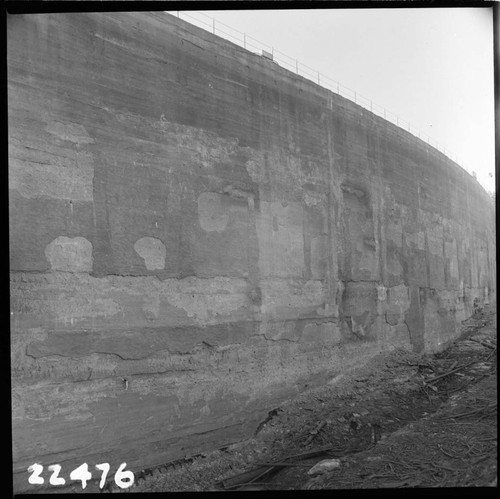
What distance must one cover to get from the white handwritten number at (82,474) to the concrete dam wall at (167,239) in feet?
0.22

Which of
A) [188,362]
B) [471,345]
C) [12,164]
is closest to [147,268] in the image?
[188,362]

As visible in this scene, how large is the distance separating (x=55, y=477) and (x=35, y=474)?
184mm

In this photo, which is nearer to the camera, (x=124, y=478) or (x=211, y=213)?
(x=124, y=478)

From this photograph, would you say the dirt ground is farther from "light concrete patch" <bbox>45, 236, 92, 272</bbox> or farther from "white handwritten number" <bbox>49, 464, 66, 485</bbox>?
"light concrete patch" <bbox>45, 236, 92, 272</bbox>

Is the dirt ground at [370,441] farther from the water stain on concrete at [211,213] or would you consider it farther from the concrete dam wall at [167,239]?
the water stain on concrete at [211,213]

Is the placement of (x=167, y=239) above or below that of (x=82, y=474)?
A: above

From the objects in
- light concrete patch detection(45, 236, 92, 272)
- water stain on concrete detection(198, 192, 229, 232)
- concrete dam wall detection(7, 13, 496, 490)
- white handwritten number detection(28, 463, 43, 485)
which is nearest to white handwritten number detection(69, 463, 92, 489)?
concrete dam wall detection(7, 13, 496, 490)

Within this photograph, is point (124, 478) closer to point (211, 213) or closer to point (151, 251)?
point (151, 251)

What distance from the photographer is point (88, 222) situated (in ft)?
14.8

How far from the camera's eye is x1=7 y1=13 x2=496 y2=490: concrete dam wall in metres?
4.21

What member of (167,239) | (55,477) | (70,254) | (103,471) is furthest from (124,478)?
(167,239)

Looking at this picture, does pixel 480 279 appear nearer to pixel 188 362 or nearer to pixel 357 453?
pixel 357 453

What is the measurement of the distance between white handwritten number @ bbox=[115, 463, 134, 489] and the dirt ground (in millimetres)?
90

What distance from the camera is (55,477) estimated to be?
4152mm
